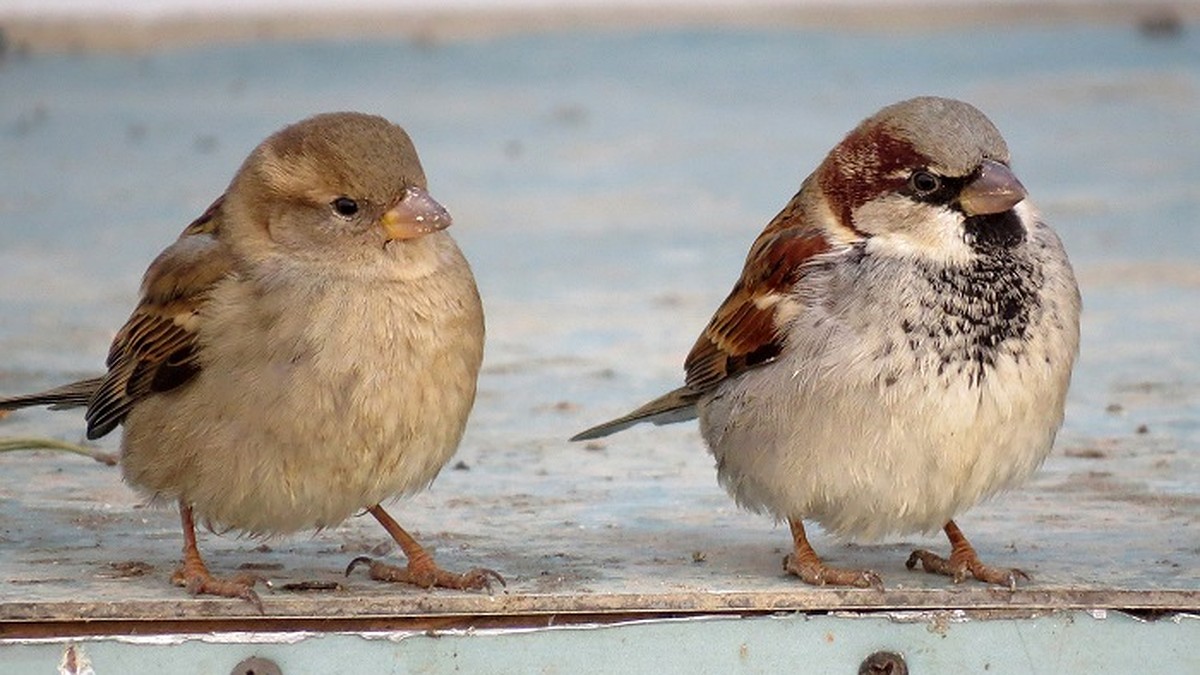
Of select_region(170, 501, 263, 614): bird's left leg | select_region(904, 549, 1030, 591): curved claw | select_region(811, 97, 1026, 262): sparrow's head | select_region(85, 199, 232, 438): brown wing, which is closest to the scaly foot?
select_region(170, 501, 263, 614): bird's left leg

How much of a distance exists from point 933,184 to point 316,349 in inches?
41.4

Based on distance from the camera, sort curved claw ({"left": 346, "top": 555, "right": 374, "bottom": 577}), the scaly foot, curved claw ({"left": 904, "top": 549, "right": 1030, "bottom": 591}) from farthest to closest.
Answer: curved claw ({"left": 346, "top": 555, "right": 374, "bottom": 577}) → curved claw ({"left": 904, "top": 549, "right": 1030, "bottom": 591}) → the scaly foot

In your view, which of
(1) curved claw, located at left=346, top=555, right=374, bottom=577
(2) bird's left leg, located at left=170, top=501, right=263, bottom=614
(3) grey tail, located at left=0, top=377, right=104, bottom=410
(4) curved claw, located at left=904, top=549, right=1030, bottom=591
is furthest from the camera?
(3) grey tail, located at left=0, top=377, right=104, bottom=410

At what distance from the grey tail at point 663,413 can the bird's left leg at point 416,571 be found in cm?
57

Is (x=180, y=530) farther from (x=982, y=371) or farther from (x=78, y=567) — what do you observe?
(x=982, y=371)

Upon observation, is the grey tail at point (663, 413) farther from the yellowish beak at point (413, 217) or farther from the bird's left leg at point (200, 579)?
the bird's left leg at point (200, 579)

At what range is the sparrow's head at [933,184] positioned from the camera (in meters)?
4.11

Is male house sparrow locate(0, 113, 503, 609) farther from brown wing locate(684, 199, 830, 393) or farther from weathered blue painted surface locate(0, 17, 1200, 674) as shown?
brown wing locate(684, 199, 830, 393)

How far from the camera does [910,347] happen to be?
4.08 m

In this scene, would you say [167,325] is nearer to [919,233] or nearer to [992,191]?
[919,233]

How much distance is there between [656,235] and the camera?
311 inches

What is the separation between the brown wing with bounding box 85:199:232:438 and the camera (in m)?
4.14

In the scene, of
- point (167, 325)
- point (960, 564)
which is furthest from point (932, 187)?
point (167, 325)

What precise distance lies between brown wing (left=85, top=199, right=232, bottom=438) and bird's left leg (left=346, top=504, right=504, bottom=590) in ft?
1.37
